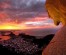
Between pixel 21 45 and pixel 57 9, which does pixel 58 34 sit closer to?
pixel 57 9

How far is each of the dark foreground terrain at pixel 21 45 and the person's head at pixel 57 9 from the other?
21.7ft

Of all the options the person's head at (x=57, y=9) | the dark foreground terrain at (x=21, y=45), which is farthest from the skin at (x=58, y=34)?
the dark foreground terrain at (x=21, y=45)

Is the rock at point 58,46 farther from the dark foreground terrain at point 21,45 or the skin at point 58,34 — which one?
the dark foreground terrain at point 21,45

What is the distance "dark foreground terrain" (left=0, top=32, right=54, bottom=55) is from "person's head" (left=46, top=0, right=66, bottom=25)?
6608mm

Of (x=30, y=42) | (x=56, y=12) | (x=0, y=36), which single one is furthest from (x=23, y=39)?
(x=56, y=12)

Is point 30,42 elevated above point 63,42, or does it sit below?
below

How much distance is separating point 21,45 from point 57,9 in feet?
24.9

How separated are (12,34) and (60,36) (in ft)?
24.5

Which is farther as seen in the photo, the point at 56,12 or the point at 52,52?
the point at 56,12

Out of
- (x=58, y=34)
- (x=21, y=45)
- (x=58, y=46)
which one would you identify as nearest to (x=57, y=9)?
(x=58, y=34)

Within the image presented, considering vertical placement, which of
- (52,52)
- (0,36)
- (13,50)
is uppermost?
(52,52)

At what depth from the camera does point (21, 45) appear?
29.8 feet

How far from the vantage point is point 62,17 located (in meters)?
1.55

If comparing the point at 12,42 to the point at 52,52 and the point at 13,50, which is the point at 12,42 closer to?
the point at 13,50
